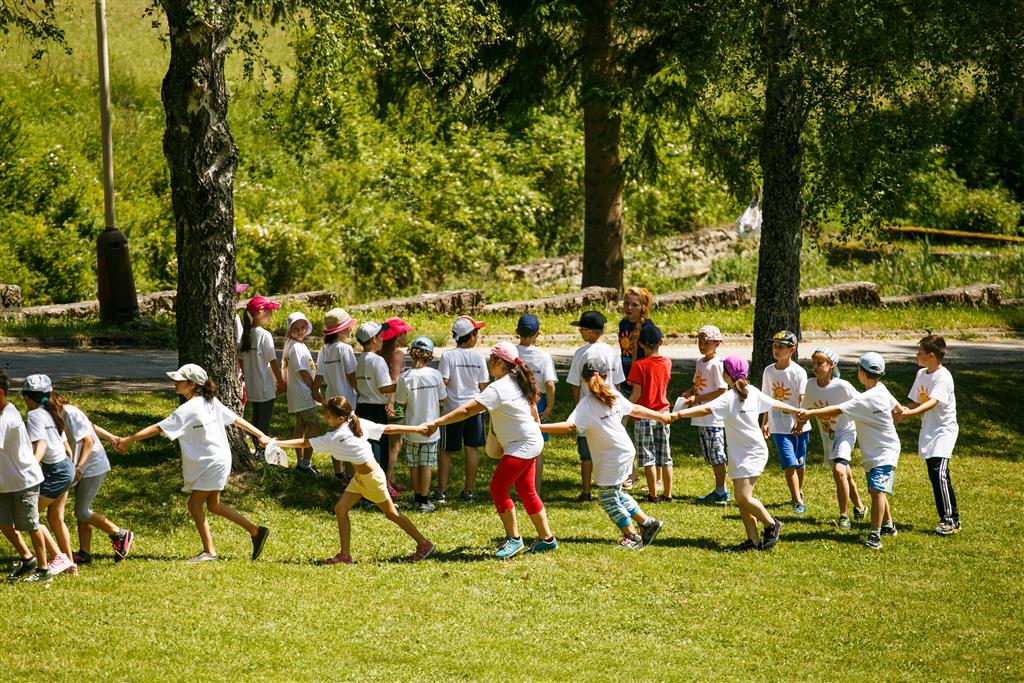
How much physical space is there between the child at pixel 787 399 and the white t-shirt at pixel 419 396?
9.40 feet

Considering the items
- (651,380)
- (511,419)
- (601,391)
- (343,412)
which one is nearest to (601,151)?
(651,380)

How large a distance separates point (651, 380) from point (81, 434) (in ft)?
16.0

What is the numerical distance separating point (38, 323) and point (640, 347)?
10.9 meters

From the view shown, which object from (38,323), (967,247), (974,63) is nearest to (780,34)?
(974,63)

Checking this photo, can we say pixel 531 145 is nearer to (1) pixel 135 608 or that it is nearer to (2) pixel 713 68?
(2) pixel 713 68

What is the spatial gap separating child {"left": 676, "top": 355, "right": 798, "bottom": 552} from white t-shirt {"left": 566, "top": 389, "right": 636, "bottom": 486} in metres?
0.52

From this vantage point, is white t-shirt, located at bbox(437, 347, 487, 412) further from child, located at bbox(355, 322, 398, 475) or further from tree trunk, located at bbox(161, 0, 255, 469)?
tree trunk, located at bbox(161, 0, 255, 469)

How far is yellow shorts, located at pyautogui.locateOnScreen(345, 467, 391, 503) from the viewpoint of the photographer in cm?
924

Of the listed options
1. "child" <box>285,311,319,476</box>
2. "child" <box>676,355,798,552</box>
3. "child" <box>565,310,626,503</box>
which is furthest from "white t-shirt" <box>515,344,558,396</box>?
"child" <box>285,311,319,476</box>

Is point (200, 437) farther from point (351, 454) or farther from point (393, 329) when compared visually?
point (393, 329)

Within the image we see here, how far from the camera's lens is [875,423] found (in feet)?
33.3

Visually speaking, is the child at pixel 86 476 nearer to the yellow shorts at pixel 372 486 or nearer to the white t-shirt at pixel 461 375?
the yellow shorts at pixel 372 486

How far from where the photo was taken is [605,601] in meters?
→ 8.69

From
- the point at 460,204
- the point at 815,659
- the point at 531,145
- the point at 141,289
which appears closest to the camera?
the point at 815,659
